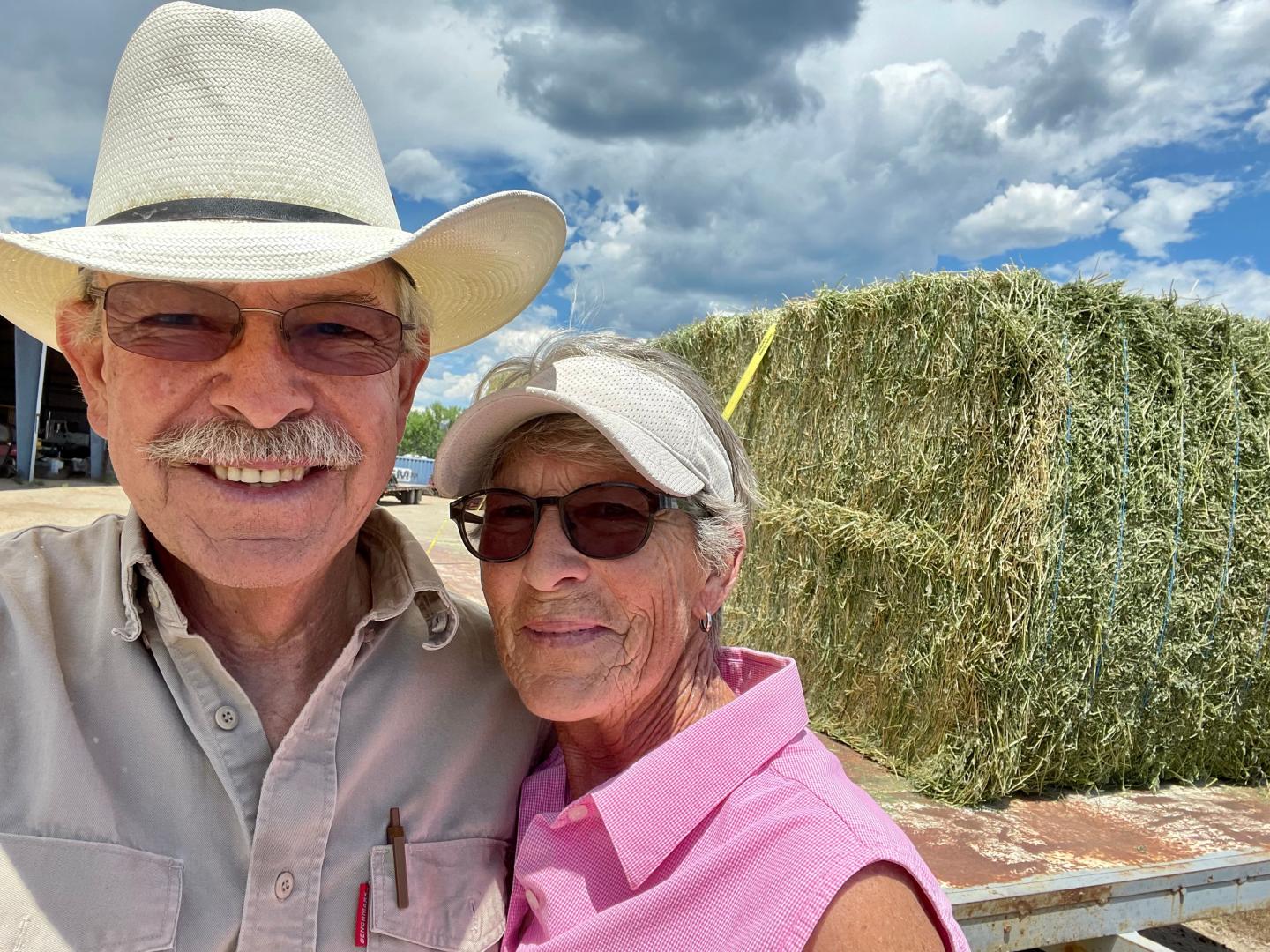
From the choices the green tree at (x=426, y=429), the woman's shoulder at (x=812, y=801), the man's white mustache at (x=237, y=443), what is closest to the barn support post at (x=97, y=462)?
the man's white mustache at (x=237, y=443)

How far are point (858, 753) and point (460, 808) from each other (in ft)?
10.8

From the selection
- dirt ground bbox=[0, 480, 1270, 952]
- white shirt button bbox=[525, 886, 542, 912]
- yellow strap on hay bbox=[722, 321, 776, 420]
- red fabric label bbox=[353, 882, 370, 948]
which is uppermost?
yellow strap on hay bbox=[722, 321, 776, 420]

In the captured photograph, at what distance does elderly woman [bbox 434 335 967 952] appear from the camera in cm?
118

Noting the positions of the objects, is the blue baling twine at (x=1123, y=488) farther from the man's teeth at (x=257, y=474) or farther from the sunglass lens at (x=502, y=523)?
the man's teeth at (x=257, y=474)

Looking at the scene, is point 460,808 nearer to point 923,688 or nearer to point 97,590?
point 97,590

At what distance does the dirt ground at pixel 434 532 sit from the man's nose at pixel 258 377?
387 centimetres

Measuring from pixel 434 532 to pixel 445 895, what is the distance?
13.6 m

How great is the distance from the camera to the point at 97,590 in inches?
58.4

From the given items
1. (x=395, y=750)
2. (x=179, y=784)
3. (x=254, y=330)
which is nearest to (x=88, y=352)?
(x=254, y=330)

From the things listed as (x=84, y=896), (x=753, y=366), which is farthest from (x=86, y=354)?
(x=753, y=366)

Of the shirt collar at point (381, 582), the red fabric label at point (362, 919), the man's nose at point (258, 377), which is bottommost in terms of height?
the red fabric label at point (362, 919)

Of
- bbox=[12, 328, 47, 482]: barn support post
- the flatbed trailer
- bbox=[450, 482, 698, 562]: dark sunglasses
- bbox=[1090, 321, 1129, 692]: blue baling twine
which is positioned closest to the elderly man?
bbox=[450, 482, 698, 562]: dark sunglasses

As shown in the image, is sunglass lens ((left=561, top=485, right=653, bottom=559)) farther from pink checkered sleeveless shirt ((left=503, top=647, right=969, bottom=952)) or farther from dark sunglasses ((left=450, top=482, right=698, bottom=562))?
pink checkered sleeveless shirt ((left=503, top=647, right=969, bottom=952))

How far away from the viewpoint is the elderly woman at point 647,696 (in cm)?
118
